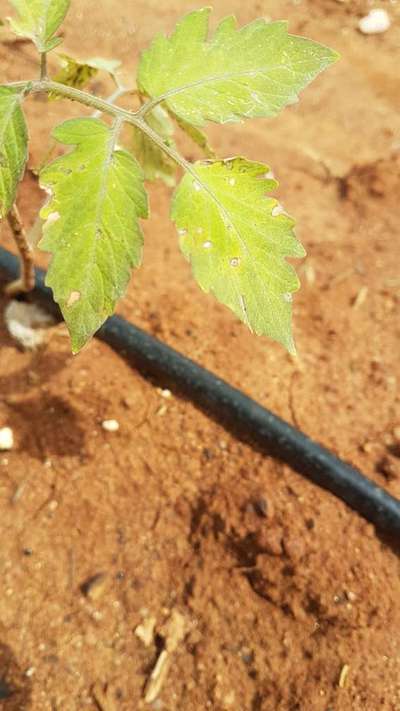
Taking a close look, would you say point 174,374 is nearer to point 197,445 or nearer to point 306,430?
point 197,445

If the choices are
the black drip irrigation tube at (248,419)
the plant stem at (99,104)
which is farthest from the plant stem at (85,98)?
the black drip irrigation tube at (248,419)

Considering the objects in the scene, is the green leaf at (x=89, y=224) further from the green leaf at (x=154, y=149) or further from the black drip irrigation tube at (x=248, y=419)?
the black drip irrigation tube at (x=248, y=419)

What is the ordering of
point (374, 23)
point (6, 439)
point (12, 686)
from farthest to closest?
point (374, 23) → point (6, 439) → point (12, 686)

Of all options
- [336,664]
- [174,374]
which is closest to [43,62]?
[174,374]

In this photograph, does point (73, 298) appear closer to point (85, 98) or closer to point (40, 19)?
point (85, 98)

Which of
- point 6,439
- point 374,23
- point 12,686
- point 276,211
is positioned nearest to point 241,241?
point 276,211

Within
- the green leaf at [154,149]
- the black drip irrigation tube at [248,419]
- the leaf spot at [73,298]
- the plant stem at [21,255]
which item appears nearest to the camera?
the leaf spot at [73,298]
